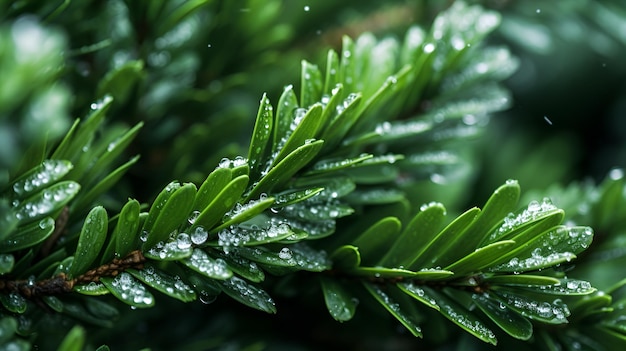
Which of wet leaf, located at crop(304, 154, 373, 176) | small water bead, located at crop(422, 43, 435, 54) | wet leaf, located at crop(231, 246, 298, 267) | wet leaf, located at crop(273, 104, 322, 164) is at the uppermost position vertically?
small water bead, located at crop(422, 43, 435, 54)

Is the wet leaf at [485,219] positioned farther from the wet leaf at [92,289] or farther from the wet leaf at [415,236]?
the wet leaf at [92,289]

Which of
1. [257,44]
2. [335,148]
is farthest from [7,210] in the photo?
[257,44]

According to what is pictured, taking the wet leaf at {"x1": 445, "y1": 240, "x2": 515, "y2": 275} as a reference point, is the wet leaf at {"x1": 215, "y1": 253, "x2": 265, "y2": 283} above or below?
above

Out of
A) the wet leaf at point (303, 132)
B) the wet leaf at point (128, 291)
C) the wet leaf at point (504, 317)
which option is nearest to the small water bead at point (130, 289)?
the wet leaf at point (128, 291)

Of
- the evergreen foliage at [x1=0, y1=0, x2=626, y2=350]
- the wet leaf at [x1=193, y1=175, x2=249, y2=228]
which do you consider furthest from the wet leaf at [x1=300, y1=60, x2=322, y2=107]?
the wet leaf at [x1=193, y1=175, x2=249, y2=228]

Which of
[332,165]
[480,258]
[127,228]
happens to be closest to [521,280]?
[480,258]

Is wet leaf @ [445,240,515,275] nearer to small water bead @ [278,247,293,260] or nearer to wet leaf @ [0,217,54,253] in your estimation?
small water bead @ [278,247,293,260]

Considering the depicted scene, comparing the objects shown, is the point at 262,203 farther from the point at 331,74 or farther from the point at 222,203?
the point at 331,74

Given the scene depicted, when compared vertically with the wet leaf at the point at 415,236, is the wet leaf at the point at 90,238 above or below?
above

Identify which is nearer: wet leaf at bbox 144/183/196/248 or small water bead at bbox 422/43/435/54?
wet leaf at bbox 144/183/196/248

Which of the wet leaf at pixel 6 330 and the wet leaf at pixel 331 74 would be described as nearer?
the wet leaf at pixel 6 330
